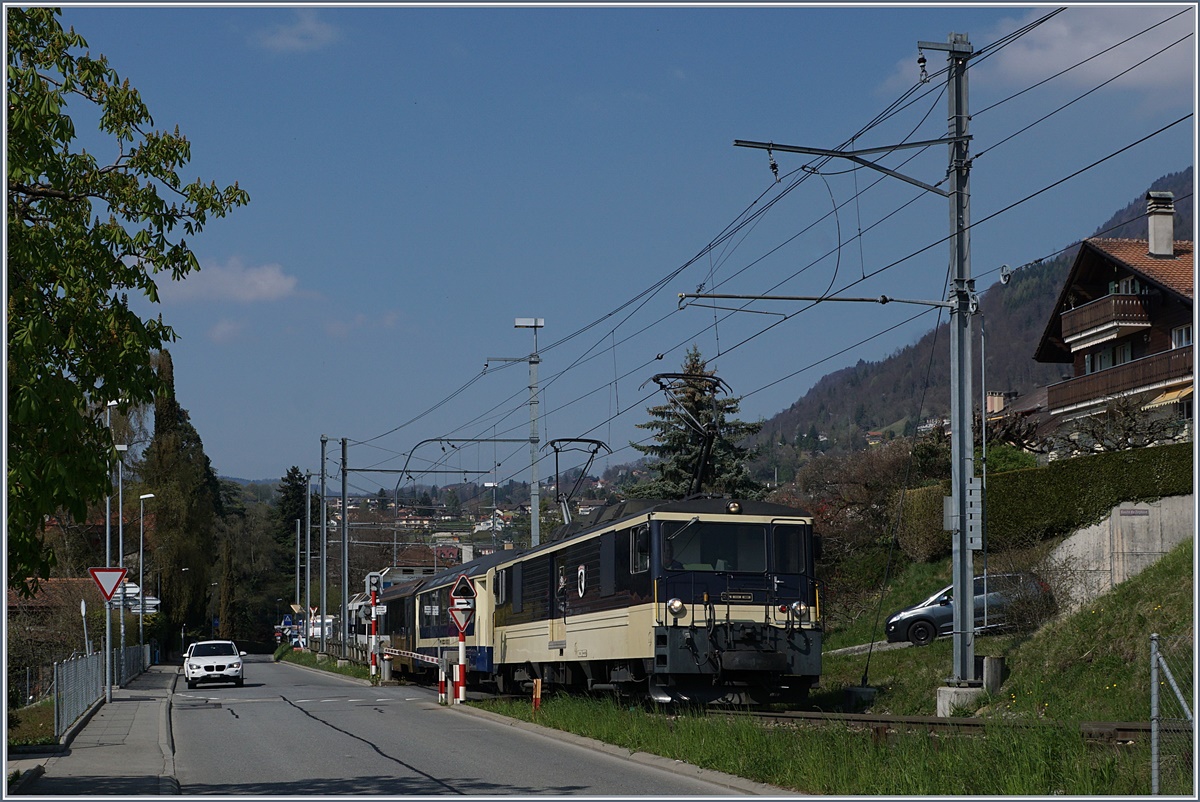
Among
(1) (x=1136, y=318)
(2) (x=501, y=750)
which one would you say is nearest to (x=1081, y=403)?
(1) (x=1136, y=318)

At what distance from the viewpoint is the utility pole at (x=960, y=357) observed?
65.7 feet

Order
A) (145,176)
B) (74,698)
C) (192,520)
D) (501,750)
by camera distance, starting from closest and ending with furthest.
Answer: (145,176), (501,750), (74,698), (192,520)

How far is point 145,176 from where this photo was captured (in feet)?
43.2

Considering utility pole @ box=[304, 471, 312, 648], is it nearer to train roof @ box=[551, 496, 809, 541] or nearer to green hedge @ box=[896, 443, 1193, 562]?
green hedge @ box=[896, 443, 1193, 562]

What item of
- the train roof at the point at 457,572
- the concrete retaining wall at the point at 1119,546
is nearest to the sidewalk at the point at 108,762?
the train roof at the point at 457,572

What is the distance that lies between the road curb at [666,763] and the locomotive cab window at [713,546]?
315 centimetres

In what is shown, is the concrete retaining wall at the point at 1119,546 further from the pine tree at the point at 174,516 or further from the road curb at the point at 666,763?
the pine tree at the point at 174,516

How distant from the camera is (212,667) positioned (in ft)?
142

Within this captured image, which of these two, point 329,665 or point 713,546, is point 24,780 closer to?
point 713,546

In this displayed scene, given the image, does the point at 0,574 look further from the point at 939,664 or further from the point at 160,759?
the point at 939,664

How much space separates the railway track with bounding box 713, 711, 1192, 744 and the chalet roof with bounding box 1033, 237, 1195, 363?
100 feet

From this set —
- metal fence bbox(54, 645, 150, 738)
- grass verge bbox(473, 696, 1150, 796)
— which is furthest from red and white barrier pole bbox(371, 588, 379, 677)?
grass verge bbox(473, 696, 1150, 796)

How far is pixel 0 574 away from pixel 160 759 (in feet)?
25.6

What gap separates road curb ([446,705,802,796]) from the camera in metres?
13.3
